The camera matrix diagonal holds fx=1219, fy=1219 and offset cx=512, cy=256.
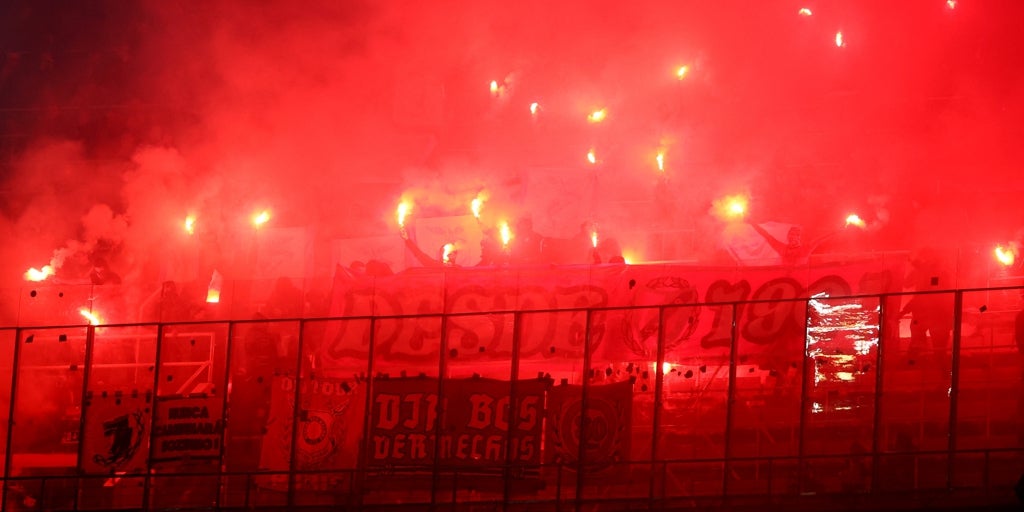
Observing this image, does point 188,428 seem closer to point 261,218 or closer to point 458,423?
point 458,423


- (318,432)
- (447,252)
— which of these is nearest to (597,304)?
(318,432)

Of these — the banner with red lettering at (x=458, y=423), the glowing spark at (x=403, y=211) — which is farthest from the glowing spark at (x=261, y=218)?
the banner with red lettering at (x=458, y=423)

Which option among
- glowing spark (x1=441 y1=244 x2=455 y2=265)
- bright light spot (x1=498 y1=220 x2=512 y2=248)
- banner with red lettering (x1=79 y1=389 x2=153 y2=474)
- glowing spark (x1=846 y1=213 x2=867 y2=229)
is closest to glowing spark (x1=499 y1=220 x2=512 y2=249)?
bright light spot (x1=498 y1=220 x2=512 y2=248)

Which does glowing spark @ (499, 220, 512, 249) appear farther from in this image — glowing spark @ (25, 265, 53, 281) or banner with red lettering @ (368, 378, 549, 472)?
glowing spark @ (25, 265, 53, 281)

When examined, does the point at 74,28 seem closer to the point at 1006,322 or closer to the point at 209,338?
the point at 209,338

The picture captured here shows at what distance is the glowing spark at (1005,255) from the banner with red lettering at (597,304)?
1.82 meters

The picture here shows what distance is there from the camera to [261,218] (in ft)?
58.6

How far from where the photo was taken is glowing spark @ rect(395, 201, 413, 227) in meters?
17.6

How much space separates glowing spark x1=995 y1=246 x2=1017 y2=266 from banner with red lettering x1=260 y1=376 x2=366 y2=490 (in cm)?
741

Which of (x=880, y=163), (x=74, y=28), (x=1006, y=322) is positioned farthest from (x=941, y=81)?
(x=74, y=28)

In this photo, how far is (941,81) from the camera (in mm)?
17781

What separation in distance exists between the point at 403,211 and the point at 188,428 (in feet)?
21.7

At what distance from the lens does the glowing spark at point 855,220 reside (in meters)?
16.1

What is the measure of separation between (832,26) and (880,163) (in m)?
2.76
